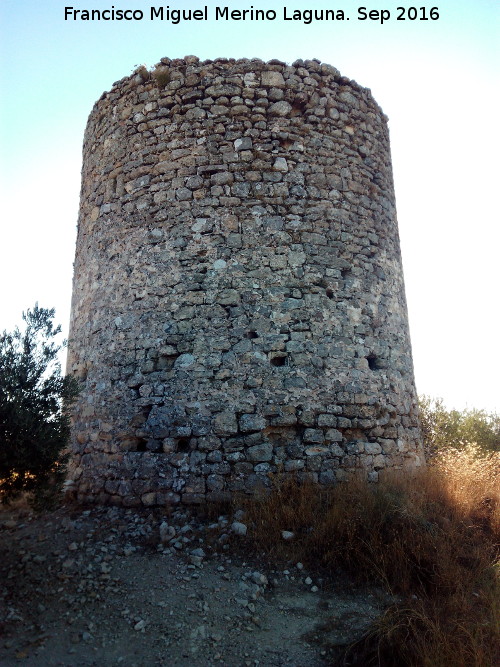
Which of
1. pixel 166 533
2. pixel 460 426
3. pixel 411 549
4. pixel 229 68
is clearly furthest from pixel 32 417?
pixel 460 426

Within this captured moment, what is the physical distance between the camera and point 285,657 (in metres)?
3.30

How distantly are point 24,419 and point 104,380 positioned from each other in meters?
1.82

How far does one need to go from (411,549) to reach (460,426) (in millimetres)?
7556

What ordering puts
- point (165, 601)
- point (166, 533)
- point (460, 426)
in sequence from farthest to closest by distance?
1. point (460, 426)
2. point (166, 533)
3. point (165, 601)

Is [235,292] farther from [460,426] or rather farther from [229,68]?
[460,426]

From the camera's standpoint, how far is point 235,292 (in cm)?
580

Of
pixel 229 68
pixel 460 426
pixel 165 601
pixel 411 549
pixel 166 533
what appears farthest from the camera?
pixel 460 426

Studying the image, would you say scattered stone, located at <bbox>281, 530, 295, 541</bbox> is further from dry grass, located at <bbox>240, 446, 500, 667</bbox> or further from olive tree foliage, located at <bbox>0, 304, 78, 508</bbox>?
olive tree foliage, located at <bbox>0, 304, 78, 508</bbox>

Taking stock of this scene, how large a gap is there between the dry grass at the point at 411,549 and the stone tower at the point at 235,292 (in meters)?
0.53

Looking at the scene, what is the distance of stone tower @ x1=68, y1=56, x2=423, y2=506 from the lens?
17.9 feet

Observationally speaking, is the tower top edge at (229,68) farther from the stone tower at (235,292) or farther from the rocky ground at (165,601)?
the rocky ground at (165,601)

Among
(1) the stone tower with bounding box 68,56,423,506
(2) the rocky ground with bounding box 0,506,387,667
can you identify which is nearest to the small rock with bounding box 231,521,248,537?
(2) the rocky ground with bounding box 0,506,387,667

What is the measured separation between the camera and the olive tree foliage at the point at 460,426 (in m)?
10.7

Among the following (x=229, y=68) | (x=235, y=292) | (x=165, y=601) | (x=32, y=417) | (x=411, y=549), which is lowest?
(x=165, y=601)
